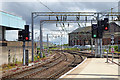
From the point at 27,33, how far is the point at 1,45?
2950 mm

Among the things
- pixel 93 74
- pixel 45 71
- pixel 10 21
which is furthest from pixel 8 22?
pixel 93 74

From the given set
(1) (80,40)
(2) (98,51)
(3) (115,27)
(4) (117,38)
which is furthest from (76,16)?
(3) (115,27)

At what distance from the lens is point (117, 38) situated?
75375 millimetres

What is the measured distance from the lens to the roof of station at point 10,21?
32166 mm

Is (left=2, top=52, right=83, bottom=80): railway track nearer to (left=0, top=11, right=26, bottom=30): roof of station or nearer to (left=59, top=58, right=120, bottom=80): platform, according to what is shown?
(left=59, top=58, right=120, bottom=80): platform

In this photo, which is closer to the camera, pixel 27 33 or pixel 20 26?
pixel 27 33

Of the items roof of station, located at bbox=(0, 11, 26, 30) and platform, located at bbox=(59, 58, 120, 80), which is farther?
roof of station, located at bbox=(0, 11, 26, 30)

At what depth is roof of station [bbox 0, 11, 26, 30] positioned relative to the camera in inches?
1266

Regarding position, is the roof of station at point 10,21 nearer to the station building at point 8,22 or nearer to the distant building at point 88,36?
the station building at point 8,22

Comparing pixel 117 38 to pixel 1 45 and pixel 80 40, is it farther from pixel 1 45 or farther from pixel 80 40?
pixel 1 45

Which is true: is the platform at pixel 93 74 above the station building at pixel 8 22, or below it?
below

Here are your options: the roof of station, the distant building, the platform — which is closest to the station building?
the roof of station

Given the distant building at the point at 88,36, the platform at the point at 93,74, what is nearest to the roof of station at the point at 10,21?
the platform at the point at 93,74

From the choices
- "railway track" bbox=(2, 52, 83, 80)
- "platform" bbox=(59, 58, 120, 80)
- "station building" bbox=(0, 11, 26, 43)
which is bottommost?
"railway track" bbox=(2, 52, 83, 80)
